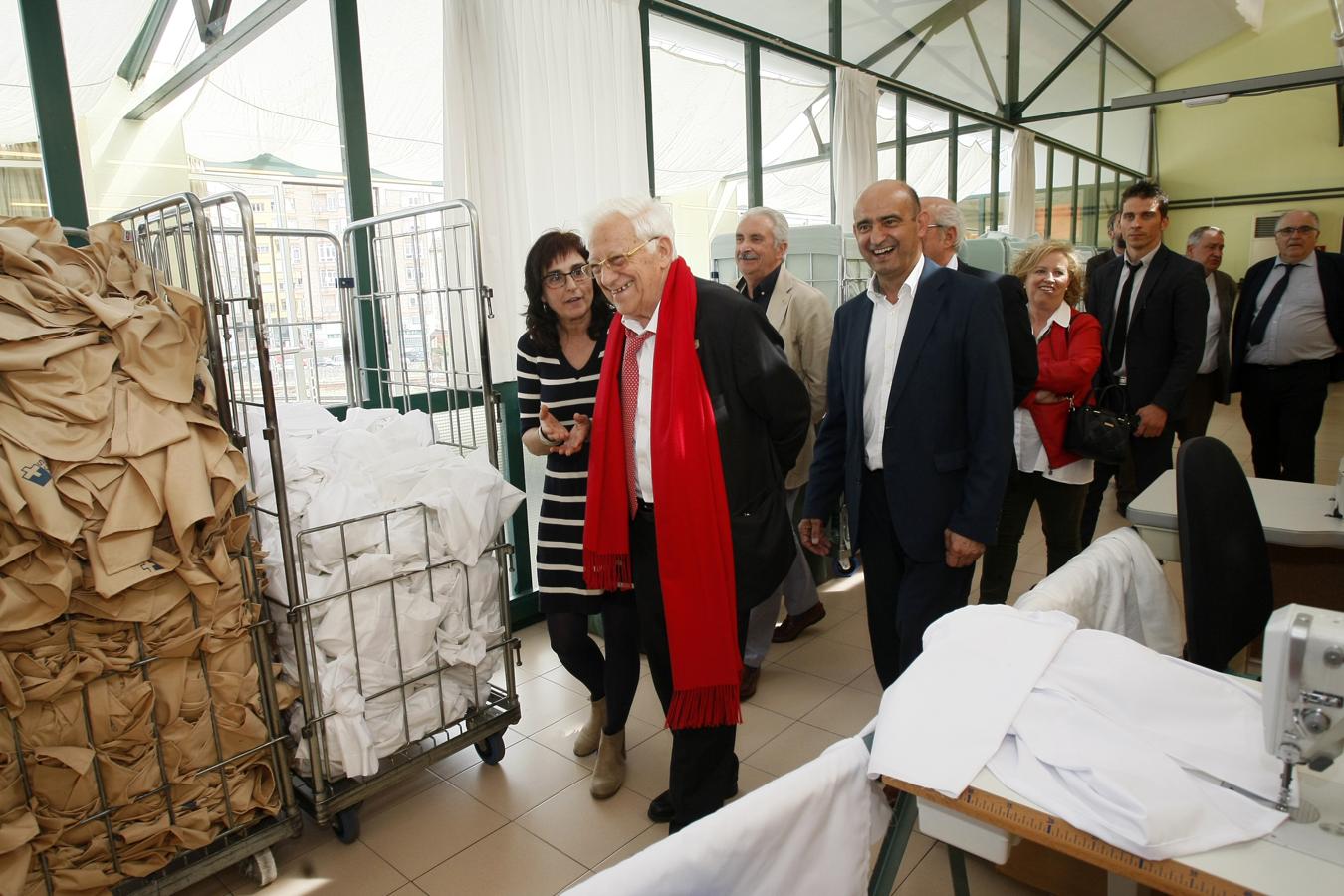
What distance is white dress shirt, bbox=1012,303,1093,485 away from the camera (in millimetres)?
2719

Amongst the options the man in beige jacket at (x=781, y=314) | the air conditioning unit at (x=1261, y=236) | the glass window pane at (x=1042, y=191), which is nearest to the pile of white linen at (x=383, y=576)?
the man in beige jacket at (x=781, y=314)

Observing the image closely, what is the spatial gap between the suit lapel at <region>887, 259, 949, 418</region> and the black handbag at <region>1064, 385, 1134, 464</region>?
39.5 inches

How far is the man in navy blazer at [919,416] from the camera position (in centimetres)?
191

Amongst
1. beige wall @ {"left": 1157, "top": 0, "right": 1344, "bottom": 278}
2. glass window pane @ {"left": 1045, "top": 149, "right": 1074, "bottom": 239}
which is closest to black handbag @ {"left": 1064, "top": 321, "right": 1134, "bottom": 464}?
glass window pane @ {"left": 1045, "top": 149, "right": 1074, "bottom": 239}

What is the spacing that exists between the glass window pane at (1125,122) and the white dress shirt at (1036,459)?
32.3 ft

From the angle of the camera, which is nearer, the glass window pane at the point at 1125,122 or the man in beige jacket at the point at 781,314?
the man in beige jacket at the point at 781,314

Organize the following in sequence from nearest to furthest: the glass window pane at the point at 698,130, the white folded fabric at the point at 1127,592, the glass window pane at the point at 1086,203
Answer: the white folded fabric at the point at 1127,592, the glass window pane at the point at 698,130, the glass window pane at the point at 1086,203

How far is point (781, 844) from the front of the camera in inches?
37.0

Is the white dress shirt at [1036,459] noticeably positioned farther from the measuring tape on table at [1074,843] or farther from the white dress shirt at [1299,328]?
the measuring tape on table at [1074,843]

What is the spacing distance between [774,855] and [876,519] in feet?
4.22

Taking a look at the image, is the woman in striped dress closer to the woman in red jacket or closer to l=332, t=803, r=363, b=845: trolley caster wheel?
l=332, t=803, r=363, b=845: trolley caster wheel

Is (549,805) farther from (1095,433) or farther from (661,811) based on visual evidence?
(1095,433)

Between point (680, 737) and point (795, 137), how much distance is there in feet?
15.1

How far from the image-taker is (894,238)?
76.9 inches
